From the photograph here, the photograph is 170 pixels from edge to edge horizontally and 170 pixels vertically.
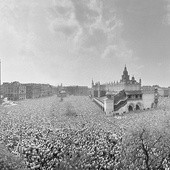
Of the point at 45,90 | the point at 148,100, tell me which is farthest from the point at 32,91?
the point at 148,100

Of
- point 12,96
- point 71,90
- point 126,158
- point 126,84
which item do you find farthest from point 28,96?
point 126,158

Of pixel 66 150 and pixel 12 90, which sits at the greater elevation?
pixel 12 90

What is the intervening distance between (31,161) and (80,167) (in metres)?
4.54

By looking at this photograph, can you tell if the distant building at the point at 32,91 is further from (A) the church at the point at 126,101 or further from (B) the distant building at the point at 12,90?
(A) the church at the point at 126,101

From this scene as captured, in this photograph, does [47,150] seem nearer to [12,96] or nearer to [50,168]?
[50,168]

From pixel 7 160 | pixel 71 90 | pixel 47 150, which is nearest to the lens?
pixel 7 160

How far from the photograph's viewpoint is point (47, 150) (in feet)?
55.9

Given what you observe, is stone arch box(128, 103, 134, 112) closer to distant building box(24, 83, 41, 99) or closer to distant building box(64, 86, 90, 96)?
distant building box(24, 83, 41, 99)

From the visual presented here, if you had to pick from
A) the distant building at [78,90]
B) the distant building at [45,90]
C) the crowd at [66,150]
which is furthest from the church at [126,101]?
the distant building at [78,90]

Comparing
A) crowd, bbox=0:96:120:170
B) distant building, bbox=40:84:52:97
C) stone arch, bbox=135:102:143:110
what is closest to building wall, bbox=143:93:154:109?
stone arch, bbox=135:102:143:110

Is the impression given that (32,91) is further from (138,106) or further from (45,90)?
(138,106)

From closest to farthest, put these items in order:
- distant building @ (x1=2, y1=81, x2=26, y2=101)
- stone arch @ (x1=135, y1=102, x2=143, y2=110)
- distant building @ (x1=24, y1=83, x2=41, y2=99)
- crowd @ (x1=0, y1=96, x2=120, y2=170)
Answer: crowd @ (x1=0, y1=96, x2=120, y2=170), stone arch @ (x1=135, y1=102, x2=143, y2=110), distant building @ (x1=2, y1=81, x2=26, y2=101), distant building @ (x1=24, y1=83, x2=41, y2=99)

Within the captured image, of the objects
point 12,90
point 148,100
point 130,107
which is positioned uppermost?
point 12,90

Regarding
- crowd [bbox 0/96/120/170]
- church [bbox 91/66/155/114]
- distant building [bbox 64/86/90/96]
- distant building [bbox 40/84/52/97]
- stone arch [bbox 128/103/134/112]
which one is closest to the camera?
crowd [bbox 0/96/120/170]
